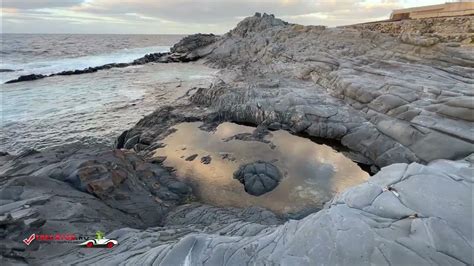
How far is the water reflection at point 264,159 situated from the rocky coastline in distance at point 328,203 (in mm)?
1054

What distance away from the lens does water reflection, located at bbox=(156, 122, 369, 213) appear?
12.9 m

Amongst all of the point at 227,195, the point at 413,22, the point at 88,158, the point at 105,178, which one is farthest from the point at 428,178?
the point at 413,22

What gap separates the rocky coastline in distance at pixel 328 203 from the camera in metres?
5.80

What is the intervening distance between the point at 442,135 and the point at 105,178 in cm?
1442

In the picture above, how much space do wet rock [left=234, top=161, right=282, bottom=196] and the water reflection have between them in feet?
0.84

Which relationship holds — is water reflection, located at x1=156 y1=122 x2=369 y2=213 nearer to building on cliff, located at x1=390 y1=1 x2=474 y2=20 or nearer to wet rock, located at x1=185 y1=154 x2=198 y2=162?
wet rock, located at x1=185 y1=154 x2=198 y2=162

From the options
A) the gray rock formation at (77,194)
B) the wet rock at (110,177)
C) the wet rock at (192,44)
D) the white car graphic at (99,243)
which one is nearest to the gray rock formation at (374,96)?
the wet rock at (110,177)

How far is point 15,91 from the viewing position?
1314 inches

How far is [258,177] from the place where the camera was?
45.6ft

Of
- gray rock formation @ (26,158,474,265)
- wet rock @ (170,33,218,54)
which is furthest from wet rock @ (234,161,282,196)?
wet rock @ (170,33,218,54)

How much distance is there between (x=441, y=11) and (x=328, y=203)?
147 ft

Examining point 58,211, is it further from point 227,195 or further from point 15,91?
point 15,91
